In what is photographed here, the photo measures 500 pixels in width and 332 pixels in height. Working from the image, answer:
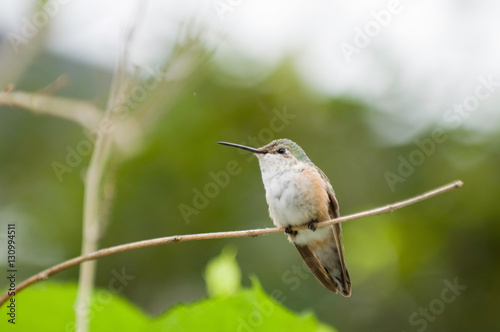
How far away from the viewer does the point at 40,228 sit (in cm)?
492

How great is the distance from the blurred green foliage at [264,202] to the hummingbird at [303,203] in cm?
135

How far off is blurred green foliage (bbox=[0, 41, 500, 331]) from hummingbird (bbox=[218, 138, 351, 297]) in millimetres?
1350

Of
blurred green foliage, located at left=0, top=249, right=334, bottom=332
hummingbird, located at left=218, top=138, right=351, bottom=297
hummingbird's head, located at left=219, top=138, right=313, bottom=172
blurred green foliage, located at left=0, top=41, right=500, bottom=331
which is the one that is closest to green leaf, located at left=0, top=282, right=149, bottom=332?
blurred green foliage, located at left=0, top=249, right=334, bottom=332

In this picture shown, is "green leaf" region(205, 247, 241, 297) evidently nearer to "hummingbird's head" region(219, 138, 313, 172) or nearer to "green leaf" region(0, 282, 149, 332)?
A: "green leaf" region(0, 282, 149, 332)

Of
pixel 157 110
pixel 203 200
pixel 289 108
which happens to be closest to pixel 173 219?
pixel 203 200

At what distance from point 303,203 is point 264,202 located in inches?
73.6

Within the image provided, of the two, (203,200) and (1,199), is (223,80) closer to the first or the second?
(203,200)

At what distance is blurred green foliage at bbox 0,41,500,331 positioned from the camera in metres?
4.92

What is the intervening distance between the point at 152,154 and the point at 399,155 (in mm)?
2375

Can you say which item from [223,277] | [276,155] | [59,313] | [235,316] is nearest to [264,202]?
[276,155]

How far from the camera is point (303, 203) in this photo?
3.23 m

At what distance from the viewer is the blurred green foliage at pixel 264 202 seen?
4.92m

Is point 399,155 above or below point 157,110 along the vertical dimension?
above

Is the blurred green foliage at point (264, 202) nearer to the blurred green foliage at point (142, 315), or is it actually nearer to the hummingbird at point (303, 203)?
the hummingbird at point (303, 203)
